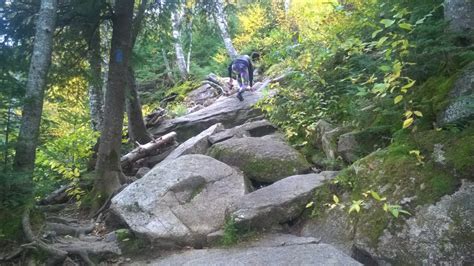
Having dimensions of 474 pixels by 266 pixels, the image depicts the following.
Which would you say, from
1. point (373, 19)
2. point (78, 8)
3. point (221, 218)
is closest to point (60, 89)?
point (78, 8)

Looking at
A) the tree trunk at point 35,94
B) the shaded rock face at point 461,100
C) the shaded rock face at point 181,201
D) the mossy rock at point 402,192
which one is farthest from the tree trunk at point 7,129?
the shaded rock face at point 461,100

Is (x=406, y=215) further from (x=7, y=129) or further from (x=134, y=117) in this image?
(x=134, y=117)

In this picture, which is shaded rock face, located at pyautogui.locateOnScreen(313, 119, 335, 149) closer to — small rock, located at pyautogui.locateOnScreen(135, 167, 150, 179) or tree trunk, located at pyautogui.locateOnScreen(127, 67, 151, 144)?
small rock, located at pyautogui.locateOnScreen(135, 167, 150, 179)

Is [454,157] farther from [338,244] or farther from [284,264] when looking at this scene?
[284,264]

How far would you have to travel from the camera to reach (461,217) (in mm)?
3715

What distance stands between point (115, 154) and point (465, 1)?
24.0 ft

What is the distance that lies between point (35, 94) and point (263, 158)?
410 centimetres

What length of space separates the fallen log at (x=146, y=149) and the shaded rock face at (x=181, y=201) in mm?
4421

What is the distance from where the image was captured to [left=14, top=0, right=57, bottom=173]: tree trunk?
5766 mm

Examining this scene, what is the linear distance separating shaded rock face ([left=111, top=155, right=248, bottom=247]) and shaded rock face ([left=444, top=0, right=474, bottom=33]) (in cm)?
403

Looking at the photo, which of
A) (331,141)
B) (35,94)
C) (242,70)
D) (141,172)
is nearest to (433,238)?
(331,141)

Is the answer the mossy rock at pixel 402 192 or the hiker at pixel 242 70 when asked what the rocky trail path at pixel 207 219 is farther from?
the hiker at pixel 242 70

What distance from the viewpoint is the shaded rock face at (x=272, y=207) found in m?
5.36

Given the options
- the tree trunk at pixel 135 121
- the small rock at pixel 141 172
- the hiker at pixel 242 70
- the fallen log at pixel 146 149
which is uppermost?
the hiker at pixel 242 70
